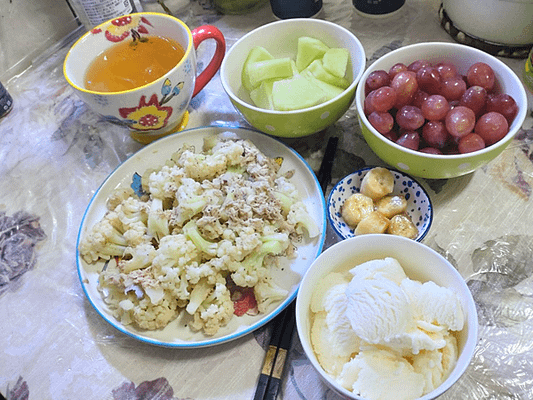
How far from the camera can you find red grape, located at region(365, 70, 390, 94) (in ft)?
2.52

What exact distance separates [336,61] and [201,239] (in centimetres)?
47

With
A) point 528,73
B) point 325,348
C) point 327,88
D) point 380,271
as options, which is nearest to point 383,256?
point 380,271

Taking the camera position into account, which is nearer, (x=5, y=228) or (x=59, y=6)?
(x=5, y=228)

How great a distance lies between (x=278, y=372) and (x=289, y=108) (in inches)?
18.5

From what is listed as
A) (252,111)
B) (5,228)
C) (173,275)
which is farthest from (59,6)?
(173,275)

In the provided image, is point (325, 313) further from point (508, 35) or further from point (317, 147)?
point (508, 35)

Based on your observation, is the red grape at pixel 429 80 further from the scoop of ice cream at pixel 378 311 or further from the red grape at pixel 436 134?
the scoop of ice cream at pixel 378 311

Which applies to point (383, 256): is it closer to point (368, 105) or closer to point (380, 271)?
point (380, 271)

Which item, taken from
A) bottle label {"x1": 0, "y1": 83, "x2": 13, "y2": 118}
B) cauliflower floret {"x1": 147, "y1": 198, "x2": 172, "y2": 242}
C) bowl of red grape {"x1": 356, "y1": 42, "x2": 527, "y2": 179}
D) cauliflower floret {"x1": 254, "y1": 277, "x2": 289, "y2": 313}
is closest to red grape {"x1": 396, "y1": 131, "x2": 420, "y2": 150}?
bowl of red grape {"x1": 356, "y1": 42, "x2": 527, "y2": 179}

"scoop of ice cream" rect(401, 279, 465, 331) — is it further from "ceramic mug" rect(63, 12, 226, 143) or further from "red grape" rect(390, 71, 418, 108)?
"ceramic mug" rect(63, 12, 226, 143)

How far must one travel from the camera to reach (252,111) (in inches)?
31.5

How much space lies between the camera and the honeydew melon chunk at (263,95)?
0.85m

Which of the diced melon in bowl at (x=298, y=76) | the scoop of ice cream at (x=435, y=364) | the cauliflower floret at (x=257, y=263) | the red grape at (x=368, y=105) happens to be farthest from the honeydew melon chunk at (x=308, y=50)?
the scoop of ice cream at (x=435, y=364)

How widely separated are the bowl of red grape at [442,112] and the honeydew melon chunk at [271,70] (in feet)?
0.55
